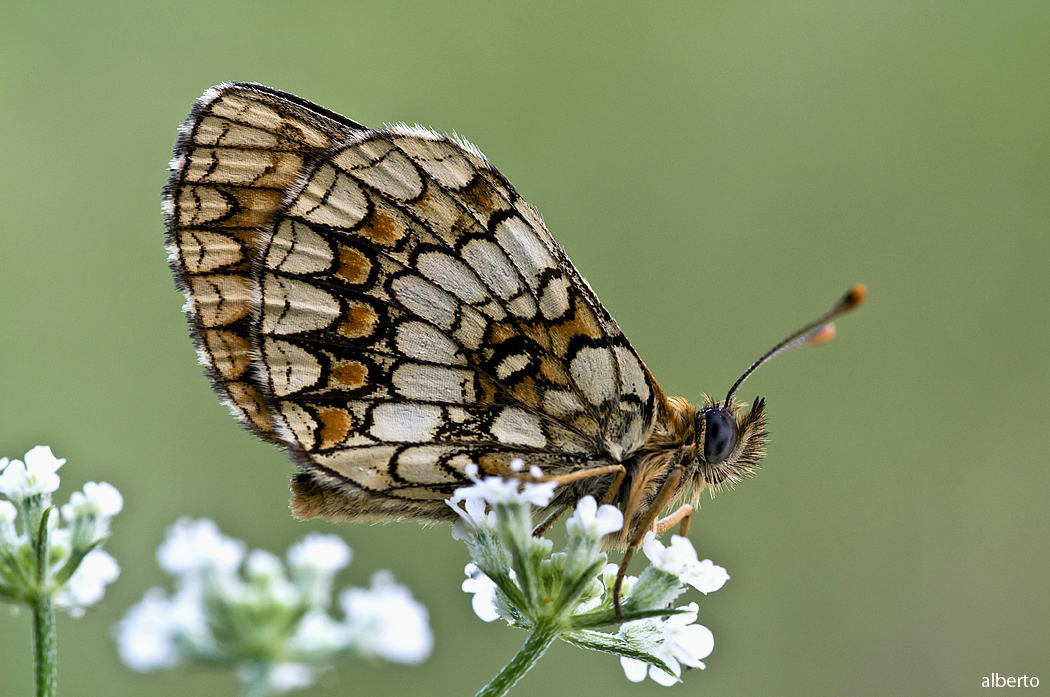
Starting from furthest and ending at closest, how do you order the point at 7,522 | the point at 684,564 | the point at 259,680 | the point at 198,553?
the point at 684,564
the point at 7,522
the point at 198,553
the point at 259,680

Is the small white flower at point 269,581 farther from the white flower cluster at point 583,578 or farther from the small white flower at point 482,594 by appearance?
the small white flower at point 482,594

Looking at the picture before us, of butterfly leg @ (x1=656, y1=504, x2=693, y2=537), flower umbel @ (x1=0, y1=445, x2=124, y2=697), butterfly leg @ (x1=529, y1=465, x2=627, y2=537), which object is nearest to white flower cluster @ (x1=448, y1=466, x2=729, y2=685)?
butterfly leg @ (x1=529, y1=465, x2=627, y2=537)

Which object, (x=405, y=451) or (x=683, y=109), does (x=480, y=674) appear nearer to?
(x=405, y=451)

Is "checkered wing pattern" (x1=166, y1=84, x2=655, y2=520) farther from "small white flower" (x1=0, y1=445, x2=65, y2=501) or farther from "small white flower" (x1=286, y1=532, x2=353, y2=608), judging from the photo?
"small white flower" (x1=286, y1=532, x2=353, y2=608)

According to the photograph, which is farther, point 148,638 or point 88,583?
point 88,583

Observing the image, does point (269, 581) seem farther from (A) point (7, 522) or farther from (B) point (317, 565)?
(A) point (7, 522)

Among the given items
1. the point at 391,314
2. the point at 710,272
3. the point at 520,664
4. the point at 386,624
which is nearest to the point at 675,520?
the point at 520,664
